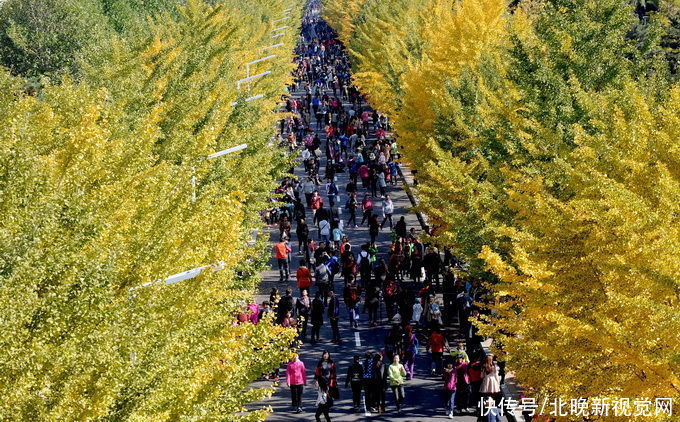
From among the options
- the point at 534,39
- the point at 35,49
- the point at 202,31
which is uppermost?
the point at 35,49

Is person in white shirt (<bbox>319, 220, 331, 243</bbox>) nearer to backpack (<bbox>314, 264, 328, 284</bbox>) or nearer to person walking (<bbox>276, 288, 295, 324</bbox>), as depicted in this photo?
→ backpack (<bbox>314, 264, 328, 284</bbox>)

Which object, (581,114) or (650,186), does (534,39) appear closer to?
(581,114)

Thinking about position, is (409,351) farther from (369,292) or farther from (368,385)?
(369,292)

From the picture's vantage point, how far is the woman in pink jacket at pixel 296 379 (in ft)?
67.6

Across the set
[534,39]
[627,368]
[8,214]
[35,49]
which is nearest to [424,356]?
[534,39]

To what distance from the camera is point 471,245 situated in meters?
22.1

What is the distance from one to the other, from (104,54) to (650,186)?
54.9 feet

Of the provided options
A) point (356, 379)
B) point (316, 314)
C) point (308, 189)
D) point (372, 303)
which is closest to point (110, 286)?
point (356, 379)

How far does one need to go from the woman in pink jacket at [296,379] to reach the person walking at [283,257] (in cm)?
937

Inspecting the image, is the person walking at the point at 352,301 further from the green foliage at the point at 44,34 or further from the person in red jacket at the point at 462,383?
the green foliage at the point at 44,34

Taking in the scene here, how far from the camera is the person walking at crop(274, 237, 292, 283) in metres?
30.0

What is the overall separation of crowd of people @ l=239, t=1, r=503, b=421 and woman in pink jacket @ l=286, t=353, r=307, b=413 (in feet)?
0.07

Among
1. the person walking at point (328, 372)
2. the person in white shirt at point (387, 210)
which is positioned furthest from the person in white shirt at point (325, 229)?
the person walking at point (328, 372)

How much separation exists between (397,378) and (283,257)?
10.0 m
